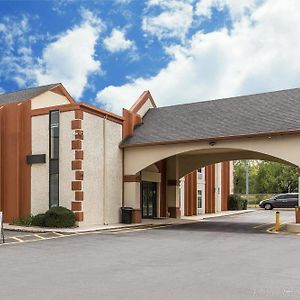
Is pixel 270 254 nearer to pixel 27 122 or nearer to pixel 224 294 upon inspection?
pixel 224 294

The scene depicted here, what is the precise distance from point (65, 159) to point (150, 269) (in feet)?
43.4

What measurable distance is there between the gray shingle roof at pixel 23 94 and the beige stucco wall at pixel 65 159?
236 inches

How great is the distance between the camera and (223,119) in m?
24.7

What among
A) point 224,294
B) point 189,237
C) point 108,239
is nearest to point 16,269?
point 224,294

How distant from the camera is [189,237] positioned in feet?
59.4

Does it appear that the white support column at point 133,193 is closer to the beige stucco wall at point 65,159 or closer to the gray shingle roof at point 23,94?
the beige stucco wall at point 65,159

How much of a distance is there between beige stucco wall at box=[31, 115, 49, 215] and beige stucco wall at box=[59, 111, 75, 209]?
2.89 feet

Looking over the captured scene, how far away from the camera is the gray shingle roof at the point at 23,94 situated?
28775 mm

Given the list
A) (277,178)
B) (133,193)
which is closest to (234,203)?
(133,193)

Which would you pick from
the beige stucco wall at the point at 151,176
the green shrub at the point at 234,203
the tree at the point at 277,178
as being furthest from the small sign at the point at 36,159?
the tree at the point at 277,178

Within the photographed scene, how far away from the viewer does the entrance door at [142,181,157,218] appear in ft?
96.3

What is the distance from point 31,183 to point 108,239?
8.11m

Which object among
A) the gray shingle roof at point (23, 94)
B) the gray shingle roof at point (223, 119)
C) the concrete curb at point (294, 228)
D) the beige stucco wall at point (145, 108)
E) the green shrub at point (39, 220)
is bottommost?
the concrete curb at point (294, 228)

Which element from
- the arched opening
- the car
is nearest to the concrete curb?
the arched opening
